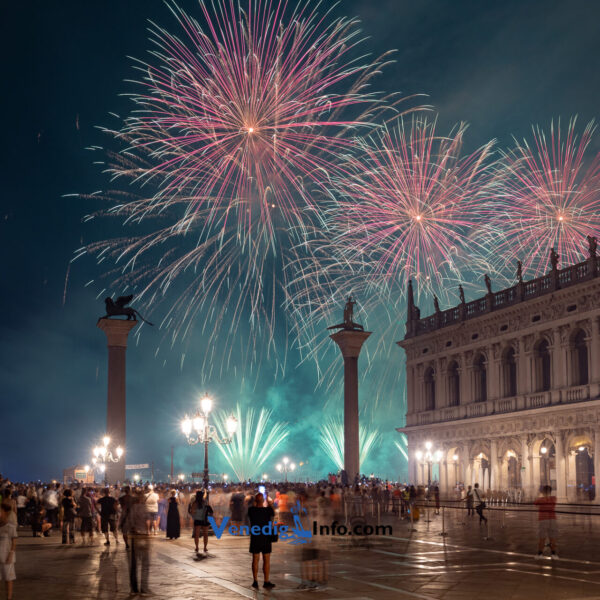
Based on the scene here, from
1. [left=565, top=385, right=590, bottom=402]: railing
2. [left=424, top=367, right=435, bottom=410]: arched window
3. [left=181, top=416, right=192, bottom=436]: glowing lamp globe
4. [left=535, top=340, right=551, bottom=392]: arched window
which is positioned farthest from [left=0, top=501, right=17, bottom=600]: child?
[left=424, top=367, right=435, bottom=410]: arched window

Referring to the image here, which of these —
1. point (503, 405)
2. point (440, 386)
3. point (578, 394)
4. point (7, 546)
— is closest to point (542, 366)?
point (503, 405)

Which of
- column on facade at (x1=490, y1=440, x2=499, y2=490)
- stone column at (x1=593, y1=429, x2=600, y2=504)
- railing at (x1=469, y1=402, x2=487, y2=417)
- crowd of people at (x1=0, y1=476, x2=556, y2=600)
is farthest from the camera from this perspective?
railing at (x1=469, y1=402, x2=487, y2=417)

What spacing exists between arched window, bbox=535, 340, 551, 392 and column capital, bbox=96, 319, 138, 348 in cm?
2188

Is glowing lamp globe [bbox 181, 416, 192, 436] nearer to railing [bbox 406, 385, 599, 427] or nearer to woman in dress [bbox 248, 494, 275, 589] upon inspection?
woman in dress [bbox 248, 494, 275, 589]

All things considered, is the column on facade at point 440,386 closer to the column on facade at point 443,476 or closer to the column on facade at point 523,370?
the column on facade at point 443,476

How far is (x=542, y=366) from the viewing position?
4625 centimetres

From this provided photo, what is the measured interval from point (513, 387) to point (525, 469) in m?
5.12

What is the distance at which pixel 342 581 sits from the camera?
15.0 meters

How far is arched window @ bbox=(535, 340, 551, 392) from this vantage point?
45906 mm

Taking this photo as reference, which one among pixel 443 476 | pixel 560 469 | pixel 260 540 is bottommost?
pixel 443 476

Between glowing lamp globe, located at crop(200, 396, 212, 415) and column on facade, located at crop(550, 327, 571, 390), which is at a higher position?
column on facade, located at crop(550, 327, 571, 390)

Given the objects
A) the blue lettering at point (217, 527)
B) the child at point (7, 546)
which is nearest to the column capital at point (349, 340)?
the blue lettering at point (217, 527)

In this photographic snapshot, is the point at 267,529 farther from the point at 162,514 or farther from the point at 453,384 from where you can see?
the point at 453,384

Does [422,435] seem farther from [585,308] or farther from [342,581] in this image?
[342,581]
